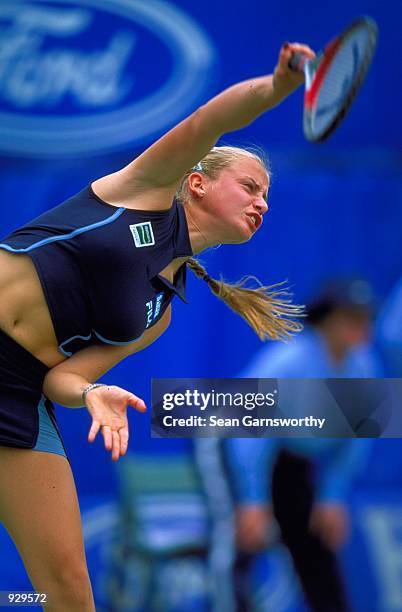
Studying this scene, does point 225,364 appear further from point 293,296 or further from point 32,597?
point 32,597

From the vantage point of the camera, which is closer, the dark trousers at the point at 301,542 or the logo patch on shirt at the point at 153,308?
the logo patch on shirt at the point at 153,308

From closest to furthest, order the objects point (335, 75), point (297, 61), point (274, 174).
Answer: point (297, 61), point (335, 75), point (274, 174)

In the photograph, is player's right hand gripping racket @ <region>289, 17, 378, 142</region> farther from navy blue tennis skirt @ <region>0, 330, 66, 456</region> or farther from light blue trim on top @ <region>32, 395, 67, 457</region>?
light blue trim on top @ <region>32, 395, 67, 457</region>

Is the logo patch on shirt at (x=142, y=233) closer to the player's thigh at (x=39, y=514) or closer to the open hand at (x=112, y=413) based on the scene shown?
the open hand at (x=112, y=413)

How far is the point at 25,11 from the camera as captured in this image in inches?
139

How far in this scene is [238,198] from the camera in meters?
2.60

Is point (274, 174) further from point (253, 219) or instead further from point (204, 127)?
point (204, 127)

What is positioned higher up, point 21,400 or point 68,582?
point 21,400

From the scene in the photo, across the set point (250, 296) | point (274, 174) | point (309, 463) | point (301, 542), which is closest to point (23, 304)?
point (250, 296)

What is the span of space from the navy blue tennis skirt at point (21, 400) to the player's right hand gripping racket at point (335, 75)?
93 cm

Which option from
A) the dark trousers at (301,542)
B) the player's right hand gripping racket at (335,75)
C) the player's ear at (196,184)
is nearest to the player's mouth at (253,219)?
the player's ear at (196,184)

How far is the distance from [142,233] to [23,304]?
34 cm

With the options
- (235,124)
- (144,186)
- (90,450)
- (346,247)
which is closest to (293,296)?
(346,247)

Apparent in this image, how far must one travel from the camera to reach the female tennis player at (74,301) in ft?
7.93
